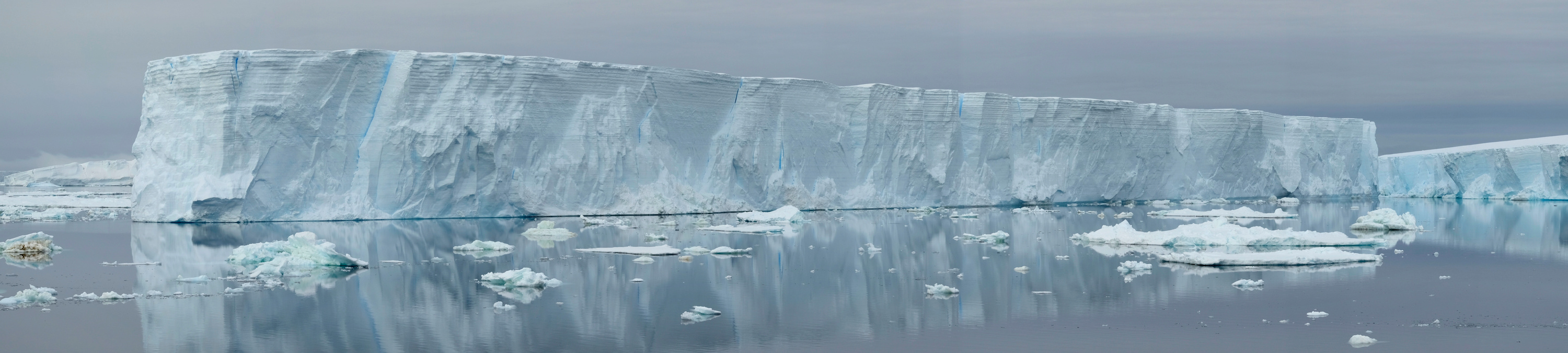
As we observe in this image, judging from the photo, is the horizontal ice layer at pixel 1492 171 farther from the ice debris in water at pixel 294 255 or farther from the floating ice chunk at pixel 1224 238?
the ice debris in water at pixel 294 255

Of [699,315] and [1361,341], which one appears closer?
[1361,341]

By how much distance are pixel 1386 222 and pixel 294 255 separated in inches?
517

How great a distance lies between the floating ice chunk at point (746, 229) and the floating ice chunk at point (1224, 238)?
3755mm

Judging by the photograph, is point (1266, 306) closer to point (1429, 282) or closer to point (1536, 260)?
point (1429, 282)

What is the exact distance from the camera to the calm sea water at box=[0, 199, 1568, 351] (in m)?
6.10

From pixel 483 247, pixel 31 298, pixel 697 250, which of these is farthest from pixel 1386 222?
pixel 31 298

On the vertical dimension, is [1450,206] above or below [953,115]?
below

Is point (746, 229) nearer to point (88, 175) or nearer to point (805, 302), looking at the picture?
point (805, 302)

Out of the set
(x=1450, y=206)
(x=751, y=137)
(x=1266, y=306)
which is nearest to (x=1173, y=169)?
(x=1450, y=206)

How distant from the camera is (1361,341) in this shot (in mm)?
6012

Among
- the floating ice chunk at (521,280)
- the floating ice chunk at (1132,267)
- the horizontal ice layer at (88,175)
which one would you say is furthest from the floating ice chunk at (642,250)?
the horizontal ice layer at (88,175)

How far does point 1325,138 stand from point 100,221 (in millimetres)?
28252

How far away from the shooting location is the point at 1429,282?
8992mm

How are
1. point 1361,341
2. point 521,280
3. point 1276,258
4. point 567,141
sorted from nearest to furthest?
1. point 1361,341
2. point 521,280
3. point 1276,258
4. point 567,141
